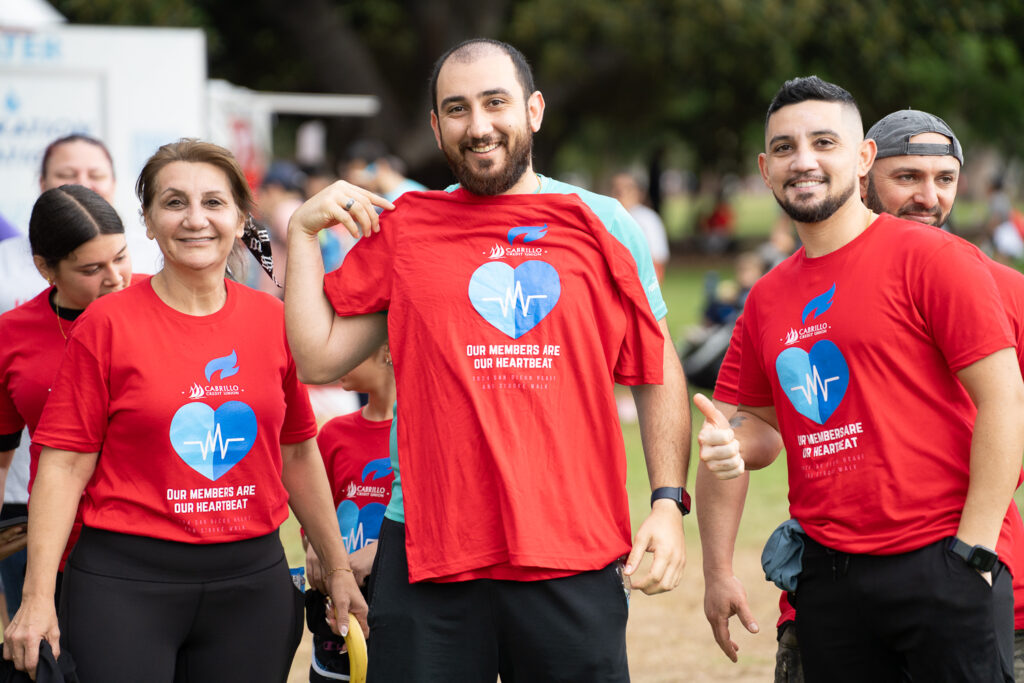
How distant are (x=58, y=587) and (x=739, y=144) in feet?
110

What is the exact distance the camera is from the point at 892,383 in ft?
9.78

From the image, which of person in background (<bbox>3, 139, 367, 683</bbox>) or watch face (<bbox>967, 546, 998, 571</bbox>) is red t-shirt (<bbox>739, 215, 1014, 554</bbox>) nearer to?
watch face (<bbox>967, 546, 998, 571</bbox>)

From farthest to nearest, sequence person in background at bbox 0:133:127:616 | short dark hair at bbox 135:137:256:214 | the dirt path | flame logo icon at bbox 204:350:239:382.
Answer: the dirt path → person in background at bbox 0:133:127:616 → short dark hair at bbox 135:137:256:214 → flame logo icon at bbox 204:350:239:382

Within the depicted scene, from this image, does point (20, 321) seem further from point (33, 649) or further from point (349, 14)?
point (349, 14)

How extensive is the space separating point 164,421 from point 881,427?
1858 millimetres

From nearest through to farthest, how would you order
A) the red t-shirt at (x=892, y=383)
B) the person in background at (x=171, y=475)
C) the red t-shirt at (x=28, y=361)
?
the red t-shirt at (x=892, y=383), the person in background at (x=171, y=475), the red t-shirt at (x=28, y=361)

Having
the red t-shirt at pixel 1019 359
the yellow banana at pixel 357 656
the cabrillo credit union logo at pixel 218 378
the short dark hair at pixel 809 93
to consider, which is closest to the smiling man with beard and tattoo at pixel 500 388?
the cabrillo credit union logo at pixel 218 378

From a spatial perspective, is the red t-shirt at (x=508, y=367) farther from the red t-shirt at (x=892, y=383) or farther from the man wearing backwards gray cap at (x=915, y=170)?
the man wearing backwards gray cap at (x=915, y=170)

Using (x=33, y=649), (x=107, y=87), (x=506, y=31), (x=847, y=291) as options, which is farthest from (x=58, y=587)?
(x=506, y=31)

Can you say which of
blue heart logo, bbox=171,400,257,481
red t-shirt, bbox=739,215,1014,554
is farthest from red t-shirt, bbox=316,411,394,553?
red t-shirt, bbox=739,215,1014,554

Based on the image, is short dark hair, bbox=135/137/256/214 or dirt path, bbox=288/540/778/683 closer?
short dark hair, bbox=135/137/256/214

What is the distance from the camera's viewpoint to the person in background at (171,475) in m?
3.06

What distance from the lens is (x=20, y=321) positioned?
3613 millimetres

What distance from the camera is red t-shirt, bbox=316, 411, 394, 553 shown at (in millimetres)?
3973
